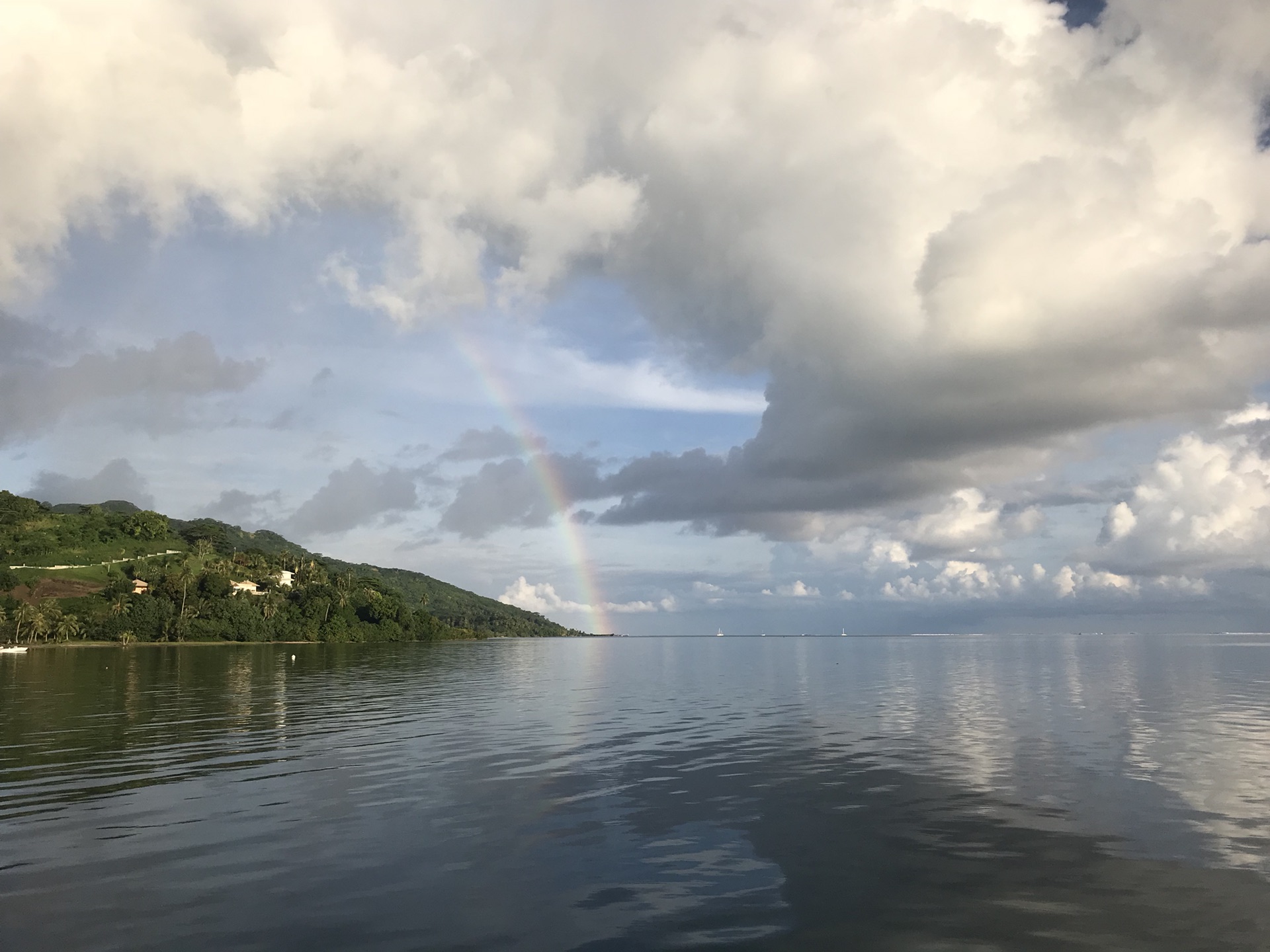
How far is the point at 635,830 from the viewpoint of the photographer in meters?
27.1

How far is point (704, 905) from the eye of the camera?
19938 mm

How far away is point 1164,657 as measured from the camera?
566 ft

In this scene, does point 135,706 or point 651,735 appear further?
point 135,706

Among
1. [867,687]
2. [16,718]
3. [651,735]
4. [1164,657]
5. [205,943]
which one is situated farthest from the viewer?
[1164,657]

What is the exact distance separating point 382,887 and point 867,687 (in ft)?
252

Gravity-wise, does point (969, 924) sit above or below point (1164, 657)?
above

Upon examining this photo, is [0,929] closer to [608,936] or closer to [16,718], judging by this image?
[608,936]

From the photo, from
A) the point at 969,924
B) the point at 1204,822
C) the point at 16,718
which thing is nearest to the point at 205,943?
the point at 969,924

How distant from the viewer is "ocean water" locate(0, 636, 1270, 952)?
1855 centimetres

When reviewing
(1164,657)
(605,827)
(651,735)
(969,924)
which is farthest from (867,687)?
(1164,657)

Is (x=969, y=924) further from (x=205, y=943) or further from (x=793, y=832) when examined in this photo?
(x=205, y=943)

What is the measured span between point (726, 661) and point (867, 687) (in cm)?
7146

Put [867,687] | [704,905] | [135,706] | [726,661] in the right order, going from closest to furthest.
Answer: [704,905], [135,706], [867,687], [726,661]

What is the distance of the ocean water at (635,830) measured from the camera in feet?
60.8
